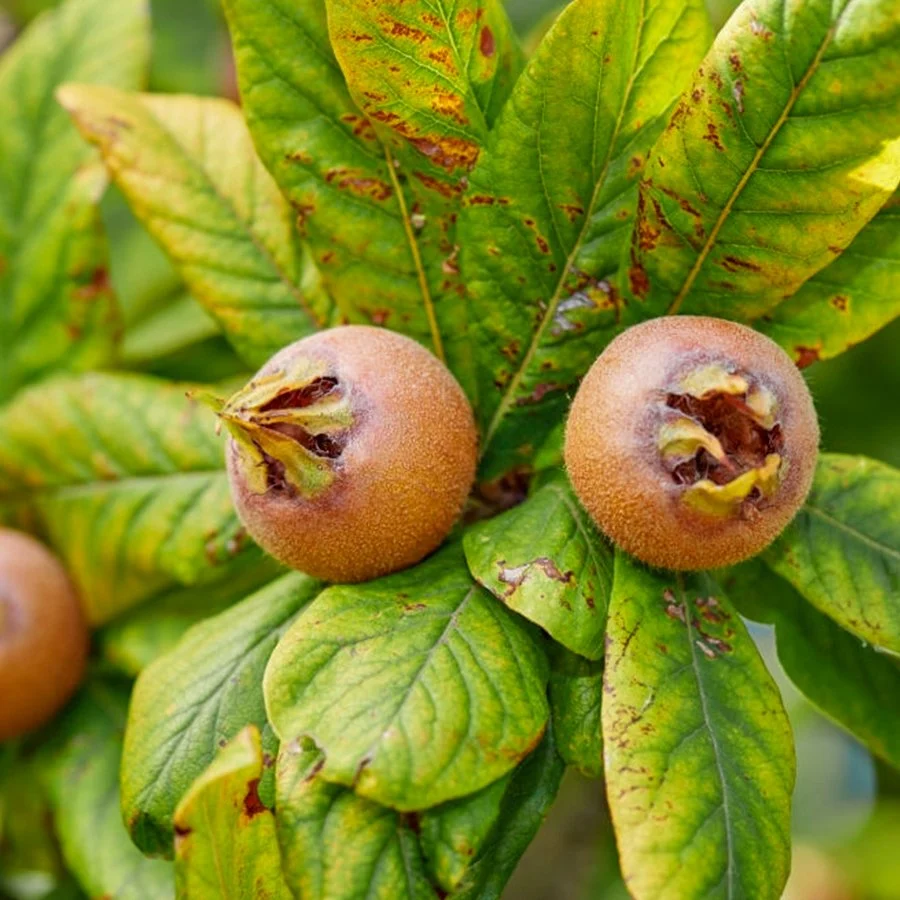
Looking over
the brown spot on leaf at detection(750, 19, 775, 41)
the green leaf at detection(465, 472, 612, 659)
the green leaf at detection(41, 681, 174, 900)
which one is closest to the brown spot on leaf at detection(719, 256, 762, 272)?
the brown spot on leaf at detection(750, 19, 775, 41)

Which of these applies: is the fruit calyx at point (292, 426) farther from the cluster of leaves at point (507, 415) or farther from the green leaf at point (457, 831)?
the green leaf at point (457, 831)

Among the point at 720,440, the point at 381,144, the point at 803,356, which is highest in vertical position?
the point at 381,144

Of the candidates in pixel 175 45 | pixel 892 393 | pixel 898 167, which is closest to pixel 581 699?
pixel 898 167

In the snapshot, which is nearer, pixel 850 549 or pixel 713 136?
pixel 713 136

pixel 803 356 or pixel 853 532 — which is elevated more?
pixel 803 356

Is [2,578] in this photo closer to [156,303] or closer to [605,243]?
[156,303]

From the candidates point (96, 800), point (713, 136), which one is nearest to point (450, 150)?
point (713, 136)

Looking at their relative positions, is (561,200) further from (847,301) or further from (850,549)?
(850,549)
